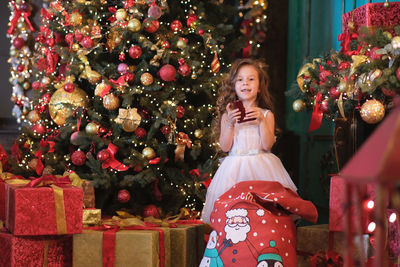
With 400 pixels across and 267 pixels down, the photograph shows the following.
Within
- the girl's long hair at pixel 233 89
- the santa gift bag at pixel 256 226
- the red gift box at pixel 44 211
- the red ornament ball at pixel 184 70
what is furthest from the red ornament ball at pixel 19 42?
the santa gift bag at pixel 256 226

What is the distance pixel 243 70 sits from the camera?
3.52 meters

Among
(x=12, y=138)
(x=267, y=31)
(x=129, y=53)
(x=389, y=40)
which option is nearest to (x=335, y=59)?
(x=389, y=40)

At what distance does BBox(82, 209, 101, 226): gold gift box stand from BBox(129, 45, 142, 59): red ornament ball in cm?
119

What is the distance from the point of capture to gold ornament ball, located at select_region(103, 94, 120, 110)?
12.2 feet

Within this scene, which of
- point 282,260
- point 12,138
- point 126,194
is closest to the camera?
point 282,260

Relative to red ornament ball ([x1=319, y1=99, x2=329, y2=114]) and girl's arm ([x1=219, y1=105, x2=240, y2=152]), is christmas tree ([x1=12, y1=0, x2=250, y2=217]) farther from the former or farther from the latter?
red ornament ball ([x1=319, y1=99, x2=329, y2=114])

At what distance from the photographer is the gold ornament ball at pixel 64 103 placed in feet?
12.8

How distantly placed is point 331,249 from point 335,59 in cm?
114

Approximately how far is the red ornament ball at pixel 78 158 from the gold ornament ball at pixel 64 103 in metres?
0.30

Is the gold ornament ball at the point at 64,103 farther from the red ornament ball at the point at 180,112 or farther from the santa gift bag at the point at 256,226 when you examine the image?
the santa gift bag at the point at 256,226

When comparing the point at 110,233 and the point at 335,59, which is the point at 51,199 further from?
the point at 335,59

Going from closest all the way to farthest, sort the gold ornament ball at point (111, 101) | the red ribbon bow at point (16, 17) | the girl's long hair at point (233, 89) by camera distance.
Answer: the girl's long hair at point (233, 89), the gold ornament ball at point (111, 101), the red ribbon bow at point (16, 17)

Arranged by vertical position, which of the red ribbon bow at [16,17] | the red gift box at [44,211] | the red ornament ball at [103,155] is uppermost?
the red ribbon bow at [16,17]

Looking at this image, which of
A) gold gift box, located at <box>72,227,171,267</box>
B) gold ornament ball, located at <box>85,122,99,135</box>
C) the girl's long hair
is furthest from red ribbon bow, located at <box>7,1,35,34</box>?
gold gift box, located at <box>72,227,171,267</box>
